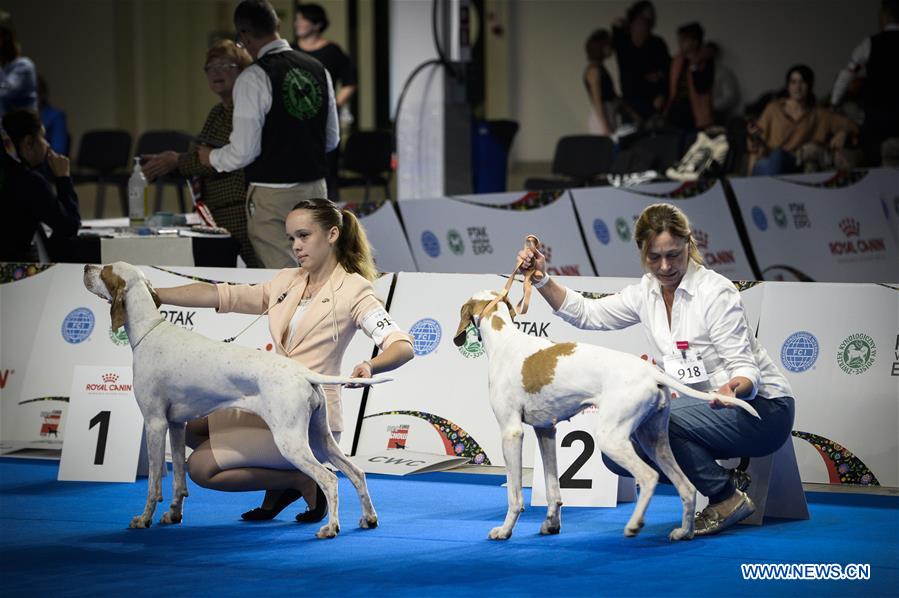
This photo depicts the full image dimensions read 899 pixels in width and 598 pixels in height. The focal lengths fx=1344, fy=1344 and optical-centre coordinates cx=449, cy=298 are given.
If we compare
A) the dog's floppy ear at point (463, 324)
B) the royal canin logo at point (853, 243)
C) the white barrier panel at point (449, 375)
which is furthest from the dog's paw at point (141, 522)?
the royal canin logo at point (853, 243)

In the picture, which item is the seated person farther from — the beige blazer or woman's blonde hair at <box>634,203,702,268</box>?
woman's blonde hair at <box>634,203,702,268</box>

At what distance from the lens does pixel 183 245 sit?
6.74 m

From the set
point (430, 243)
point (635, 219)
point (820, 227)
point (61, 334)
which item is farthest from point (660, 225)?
point (820, 227)

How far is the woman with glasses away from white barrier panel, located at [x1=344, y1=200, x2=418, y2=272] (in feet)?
5.46

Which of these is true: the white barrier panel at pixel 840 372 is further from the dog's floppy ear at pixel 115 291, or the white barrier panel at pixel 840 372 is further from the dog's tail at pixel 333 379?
the dog's floppy ear at pixel 115 291

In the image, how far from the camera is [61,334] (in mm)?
6133

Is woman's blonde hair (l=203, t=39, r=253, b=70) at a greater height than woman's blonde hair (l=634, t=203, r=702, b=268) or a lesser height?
greater

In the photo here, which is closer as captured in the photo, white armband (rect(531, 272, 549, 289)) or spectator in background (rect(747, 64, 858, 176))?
white armband (rect(531, 272, 549, 289))

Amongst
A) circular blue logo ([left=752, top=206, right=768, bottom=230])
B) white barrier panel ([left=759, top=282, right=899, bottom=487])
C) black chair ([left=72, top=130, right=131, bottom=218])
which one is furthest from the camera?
black chair ([left=72, top=130, right=131, bottom=218])

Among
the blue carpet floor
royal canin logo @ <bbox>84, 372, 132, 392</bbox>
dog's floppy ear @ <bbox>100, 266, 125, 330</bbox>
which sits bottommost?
the blue carpet floor

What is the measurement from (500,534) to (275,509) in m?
0.86

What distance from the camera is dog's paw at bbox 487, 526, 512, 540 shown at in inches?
169

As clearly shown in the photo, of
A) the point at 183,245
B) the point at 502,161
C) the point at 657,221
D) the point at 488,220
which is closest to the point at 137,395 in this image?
the point at 657,221

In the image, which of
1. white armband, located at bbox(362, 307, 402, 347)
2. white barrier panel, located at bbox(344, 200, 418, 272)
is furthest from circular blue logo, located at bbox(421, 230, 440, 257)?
white armband, located at bbox(362, 307, 402, 347)
